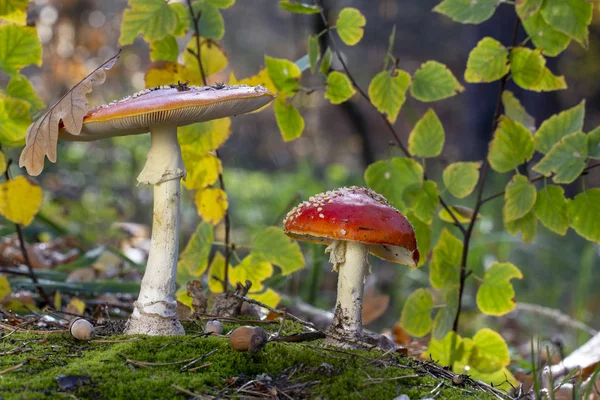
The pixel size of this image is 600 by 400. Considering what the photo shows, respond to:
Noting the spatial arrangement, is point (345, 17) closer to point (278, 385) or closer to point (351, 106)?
point (278, 385)

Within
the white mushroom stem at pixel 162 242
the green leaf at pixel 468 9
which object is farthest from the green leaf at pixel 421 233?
the white mushroom stem at pixel 162 242

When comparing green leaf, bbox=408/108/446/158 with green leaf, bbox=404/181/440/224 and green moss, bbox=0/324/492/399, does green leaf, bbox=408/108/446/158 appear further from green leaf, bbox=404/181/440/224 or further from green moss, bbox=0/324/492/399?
green moss, bbox=0/324/492/399

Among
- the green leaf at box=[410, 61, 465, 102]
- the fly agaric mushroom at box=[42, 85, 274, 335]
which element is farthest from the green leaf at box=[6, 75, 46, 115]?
the green leaf at box=[410, 61, 465, 102]

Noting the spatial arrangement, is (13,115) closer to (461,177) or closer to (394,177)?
(394,177)

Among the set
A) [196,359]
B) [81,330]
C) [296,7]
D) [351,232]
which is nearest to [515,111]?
[296,7]

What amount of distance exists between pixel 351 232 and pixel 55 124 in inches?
39.5

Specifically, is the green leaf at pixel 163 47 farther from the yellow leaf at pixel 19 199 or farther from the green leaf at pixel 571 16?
the green leaf at pixel 571 16

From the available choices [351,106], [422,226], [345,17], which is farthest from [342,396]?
[351,106]

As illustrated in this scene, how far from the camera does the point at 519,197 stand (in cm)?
241

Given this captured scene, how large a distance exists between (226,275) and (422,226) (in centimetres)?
98

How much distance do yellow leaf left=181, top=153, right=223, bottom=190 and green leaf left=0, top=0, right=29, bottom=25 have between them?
89 cm

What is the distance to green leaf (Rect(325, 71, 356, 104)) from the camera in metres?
2.50

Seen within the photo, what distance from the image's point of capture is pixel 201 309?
8.13 feet

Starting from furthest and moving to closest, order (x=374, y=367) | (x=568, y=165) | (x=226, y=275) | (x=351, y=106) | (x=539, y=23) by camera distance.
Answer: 1. (x=351, y=106)
2. (x=226, y=275)
3. (x=539, y=23)
4. (x=568, y=165)
5. (x=374, y=367)
